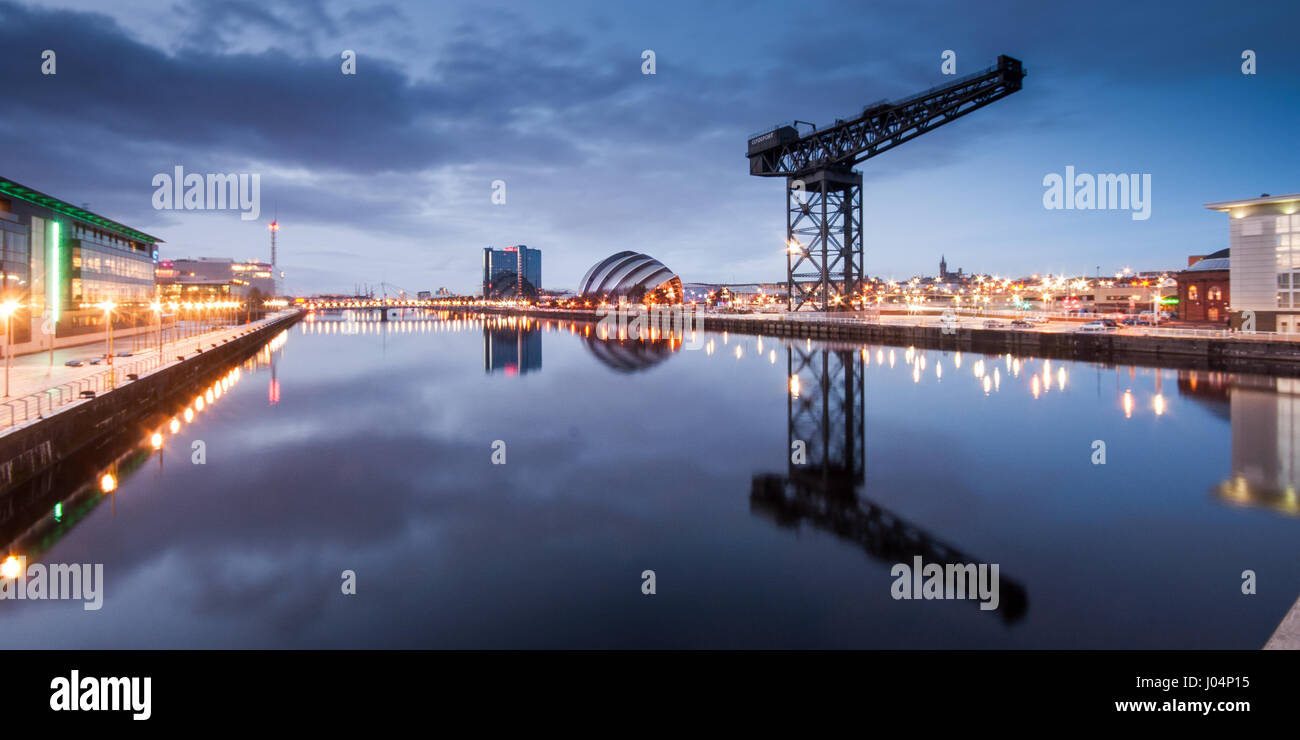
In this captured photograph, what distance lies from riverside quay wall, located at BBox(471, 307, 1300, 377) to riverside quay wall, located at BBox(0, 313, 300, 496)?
43.7 metres

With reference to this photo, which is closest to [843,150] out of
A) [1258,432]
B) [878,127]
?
[878,127]

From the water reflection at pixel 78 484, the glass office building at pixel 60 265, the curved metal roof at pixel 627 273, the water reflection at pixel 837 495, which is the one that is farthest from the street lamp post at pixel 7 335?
the curved metal roof at pixel 627 273

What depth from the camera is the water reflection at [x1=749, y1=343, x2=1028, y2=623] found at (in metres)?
10.0

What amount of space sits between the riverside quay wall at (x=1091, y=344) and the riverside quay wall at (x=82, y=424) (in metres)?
43.7

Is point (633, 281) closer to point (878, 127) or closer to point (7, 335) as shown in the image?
point (878, 127)

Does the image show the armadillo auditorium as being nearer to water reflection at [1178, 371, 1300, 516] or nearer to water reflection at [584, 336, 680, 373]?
water reflection at [584, 336, 680, 373]

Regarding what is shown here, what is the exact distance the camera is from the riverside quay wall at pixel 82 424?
12.7 meters

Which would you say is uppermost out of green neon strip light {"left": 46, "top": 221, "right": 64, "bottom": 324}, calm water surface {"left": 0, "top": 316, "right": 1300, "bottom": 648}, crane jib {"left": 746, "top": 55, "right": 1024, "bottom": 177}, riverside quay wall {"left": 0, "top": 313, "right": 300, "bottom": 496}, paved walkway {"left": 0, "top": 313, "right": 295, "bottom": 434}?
crane jib {"left": 746, "top": 55, "right": 1024, "bottom": 177}

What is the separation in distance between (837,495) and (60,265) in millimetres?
43843

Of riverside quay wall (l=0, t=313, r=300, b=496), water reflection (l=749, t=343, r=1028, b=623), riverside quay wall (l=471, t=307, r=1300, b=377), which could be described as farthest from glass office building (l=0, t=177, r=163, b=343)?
riverside quay wall (l=471, t=307, r=1300, b=377)

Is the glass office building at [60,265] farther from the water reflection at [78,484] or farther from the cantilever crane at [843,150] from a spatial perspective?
the cantilever crane at [843,150]

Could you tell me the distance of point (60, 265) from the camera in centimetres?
3581
